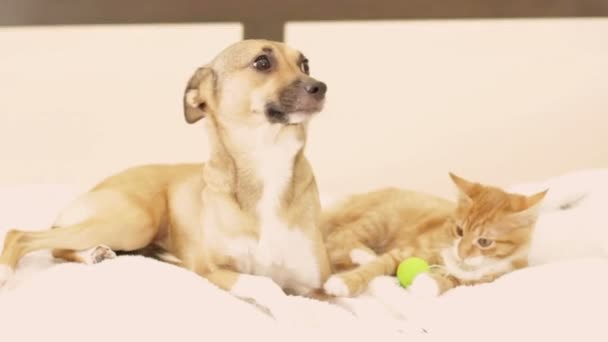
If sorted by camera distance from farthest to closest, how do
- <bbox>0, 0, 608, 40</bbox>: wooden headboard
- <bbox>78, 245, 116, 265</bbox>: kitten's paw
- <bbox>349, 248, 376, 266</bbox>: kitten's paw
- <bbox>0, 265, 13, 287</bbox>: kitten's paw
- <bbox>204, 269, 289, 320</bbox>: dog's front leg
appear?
<bbox>0, 0, 608, 40</bbox>: wooden headboard, <bbox>349, 248, 376, 266</bbox>: kitten's paw, <bbox>78, 245, 116, 265</bbox>: kitten's paw, <bbox>0, 265, 13, 287</bbox>: kitten's paw, <bbox>204, 269, 289, 320</bbox>: dog's front leg

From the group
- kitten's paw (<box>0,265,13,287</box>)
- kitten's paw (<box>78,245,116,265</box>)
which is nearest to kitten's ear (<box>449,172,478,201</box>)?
kitten's paw (<box>78,245,116,265</box>)

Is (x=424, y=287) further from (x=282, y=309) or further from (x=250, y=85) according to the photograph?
(x=250, y=85)

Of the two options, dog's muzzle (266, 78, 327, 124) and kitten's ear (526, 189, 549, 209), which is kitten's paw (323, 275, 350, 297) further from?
Answer: kitten's ear (526, 189, 549, 209)

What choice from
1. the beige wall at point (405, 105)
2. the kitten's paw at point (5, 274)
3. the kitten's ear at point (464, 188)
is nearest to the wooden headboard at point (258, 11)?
the beige wall at point (405, 105)

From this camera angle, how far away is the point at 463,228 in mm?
Answer: 1702

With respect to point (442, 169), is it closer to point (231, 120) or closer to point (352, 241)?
point (352, 241)

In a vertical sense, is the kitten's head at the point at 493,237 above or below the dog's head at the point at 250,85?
below

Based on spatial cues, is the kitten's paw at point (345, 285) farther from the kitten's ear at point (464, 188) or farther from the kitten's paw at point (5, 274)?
the kitten's paw at point (5, 274)

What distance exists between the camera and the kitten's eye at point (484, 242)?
1656mm

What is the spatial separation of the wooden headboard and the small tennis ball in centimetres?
152

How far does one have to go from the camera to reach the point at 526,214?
1.63 m

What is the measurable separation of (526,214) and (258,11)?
5.66 feet

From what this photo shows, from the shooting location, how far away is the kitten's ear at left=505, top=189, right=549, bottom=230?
5.33 ft

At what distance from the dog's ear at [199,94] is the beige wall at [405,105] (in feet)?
3.98
